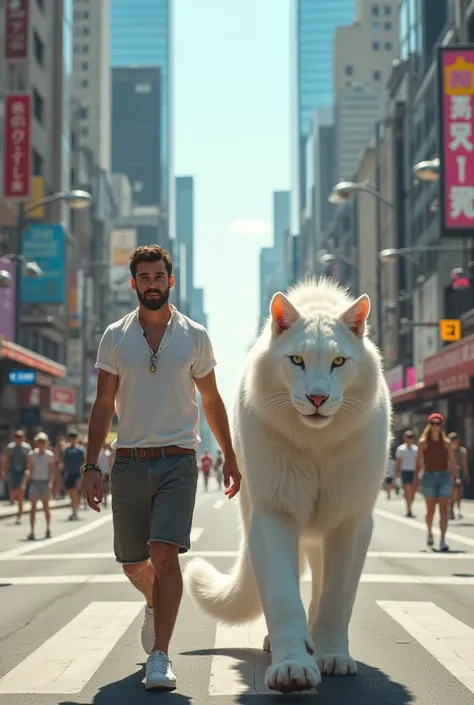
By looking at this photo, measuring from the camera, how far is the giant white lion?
5.56 meters

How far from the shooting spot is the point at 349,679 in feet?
19.8

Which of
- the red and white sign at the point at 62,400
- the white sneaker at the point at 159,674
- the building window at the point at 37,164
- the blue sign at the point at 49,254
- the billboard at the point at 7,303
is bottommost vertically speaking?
the white sneaker at the point at 159,674

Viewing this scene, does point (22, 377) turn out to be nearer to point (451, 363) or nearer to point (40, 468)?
point (451, 363)

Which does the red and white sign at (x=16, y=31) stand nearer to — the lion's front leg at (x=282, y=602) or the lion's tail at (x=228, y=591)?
the lion's tail at (x=228, y=591)

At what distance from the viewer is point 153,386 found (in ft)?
20.0

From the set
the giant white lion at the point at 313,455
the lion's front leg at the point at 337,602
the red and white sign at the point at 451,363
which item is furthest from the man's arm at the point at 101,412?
the red and white sign at the point at 451,363

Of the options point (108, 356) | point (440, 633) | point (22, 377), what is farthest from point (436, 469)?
point (22, 377)

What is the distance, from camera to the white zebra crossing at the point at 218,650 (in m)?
6.04

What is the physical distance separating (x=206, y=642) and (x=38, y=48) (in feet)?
191

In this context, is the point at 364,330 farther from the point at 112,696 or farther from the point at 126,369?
the point at 112,696

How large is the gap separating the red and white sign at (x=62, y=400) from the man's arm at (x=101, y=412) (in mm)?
43946

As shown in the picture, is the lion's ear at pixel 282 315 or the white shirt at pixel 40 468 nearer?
the lion's ear at pixel 282 315

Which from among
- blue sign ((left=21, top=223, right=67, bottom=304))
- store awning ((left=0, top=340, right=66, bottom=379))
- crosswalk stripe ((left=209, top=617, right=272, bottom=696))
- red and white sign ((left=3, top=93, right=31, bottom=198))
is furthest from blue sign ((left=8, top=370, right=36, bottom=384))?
crosswalk stripe ((left=209, top=617, right=272, bottom=696))

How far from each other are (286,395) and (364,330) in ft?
1.73
